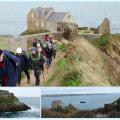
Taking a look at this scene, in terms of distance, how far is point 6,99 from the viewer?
5172cm

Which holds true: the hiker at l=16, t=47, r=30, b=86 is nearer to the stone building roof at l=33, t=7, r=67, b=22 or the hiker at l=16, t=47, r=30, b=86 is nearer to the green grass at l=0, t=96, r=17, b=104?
the green grass at l=0, t=96, r=17, b=104

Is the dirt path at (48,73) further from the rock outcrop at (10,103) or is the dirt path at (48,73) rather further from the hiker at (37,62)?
the rock outcrop at (10,103)

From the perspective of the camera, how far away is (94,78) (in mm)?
51688

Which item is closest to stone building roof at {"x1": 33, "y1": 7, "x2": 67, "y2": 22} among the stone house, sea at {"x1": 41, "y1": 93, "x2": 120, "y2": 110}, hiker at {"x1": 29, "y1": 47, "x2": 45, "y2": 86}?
the stone house

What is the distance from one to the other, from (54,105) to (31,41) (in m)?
0.68

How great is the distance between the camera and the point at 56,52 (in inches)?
2034

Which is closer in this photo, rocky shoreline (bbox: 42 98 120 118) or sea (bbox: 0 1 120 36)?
sea (bbox: 0 1 120 36)

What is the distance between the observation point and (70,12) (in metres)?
51.6

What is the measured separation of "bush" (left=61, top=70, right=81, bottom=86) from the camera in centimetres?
5166

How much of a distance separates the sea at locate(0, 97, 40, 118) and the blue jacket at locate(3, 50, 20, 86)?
20 centimetres

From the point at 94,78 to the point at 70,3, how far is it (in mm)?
795

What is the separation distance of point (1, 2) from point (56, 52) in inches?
29.3

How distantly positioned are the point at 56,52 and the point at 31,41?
0.27m

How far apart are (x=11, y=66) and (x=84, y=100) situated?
31.7 inches
